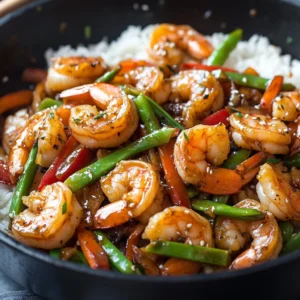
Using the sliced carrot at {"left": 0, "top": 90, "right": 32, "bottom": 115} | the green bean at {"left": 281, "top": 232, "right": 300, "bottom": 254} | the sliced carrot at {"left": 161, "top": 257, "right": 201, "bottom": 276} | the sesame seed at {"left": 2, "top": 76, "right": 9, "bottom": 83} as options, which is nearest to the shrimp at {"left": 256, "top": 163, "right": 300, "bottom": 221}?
the green bean at {"left": 281, "top": 232, "right": 300, "bottom": 254}

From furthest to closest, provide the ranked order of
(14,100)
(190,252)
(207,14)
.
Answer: (207,14), (14,100), (190,252)

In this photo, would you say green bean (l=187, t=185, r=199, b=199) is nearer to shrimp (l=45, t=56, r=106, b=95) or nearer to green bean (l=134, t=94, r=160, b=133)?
green bean (l=134, t=94, r=160, b=133)

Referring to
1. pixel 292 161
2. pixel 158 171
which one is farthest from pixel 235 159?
pixel 158 171

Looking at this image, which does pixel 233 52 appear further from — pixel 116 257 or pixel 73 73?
pixel 116 257

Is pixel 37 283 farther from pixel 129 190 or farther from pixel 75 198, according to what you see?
pixel 129 190

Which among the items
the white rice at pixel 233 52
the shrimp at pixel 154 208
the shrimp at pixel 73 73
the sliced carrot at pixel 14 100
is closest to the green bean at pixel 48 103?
the shrimp at pixel 73 73
